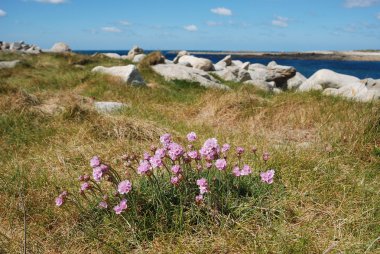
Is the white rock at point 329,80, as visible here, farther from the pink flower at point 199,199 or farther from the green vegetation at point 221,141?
the pink flower at point 199,199

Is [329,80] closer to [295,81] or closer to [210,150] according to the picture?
[295,81]

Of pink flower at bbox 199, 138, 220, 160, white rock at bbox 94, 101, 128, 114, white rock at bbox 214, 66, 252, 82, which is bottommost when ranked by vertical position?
white rock at bbox 94, 101, 128, 114

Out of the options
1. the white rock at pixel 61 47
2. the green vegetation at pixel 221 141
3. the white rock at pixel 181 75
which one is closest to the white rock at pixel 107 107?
the green vegetation at pixel 221 141

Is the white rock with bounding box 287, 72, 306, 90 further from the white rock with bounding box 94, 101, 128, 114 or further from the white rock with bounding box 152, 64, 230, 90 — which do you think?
the white rock with bounding box 94, 101, 128, 114

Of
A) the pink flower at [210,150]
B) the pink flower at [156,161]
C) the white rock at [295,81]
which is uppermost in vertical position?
the pink flower at [210,150]

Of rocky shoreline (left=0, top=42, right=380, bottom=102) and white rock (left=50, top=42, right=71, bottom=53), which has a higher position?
white rock (left=50, top=42, right=71, bottom=53)

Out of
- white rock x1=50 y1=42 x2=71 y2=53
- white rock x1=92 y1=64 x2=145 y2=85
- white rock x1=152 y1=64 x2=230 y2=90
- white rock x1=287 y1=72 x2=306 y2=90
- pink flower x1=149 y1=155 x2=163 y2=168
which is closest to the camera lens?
pink flower x1=149 y1=155 x2=163 y2=168

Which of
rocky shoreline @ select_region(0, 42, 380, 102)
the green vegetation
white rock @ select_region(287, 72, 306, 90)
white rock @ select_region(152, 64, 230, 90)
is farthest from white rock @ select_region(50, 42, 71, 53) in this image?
the green vegetation

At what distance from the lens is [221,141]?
530 cm

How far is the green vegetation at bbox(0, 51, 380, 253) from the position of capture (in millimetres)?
2895

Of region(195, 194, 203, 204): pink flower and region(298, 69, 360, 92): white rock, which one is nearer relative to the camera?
region(195, 194, 203, 204): pink flower

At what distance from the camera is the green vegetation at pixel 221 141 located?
2.89 m

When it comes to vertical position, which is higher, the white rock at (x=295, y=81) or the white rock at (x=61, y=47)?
the white rock at (x=61, y=47)

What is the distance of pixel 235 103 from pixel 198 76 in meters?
6.37
